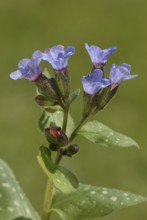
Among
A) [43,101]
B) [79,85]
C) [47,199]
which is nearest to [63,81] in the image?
[43,101]

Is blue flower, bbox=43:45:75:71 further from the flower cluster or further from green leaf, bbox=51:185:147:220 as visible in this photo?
green leaf, bbox=51:185:147:220

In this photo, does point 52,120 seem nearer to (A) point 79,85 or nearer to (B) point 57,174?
(B) point 57,174

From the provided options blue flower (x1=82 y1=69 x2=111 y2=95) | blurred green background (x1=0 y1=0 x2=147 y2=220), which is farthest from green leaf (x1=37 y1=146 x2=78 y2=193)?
blurred green background (x1=0 y1=0 x2=147 y2=220)

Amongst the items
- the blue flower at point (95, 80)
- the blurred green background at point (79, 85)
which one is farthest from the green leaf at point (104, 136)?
the blurred green background at point (79, 85)

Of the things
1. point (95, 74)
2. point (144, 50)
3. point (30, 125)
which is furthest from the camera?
point (144, 50)

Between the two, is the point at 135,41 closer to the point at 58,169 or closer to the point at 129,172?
the point at 129,172

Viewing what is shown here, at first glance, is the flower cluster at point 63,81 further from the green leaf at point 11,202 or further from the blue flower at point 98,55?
the green leaf at point 11,202

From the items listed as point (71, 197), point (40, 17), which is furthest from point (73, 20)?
point (71, 197)
